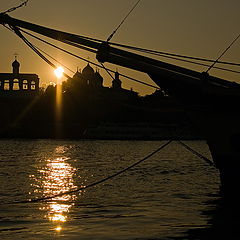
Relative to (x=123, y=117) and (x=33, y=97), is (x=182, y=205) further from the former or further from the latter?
(x=33, y=97)

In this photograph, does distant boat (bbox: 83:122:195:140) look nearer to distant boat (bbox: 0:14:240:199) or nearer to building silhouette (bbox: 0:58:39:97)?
building silhouette (bbox: 0:58:39:97)

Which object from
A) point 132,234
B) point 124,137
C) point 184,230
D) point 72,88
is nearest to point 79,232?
point 132,234

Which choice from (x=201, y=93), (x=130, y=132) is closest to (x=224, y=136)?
(x=201, y=93)

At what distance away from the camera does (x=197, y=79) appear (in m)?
25.0

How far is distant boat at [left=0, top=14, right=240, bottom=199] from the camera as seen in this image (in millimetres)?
24344

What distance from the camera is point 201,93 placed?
25469 millimetres

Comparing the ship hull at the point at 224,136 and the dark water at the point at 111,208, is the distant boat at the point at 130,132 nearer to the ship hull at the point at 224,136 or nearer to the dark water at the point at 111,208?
the dark water at the point at 111,208

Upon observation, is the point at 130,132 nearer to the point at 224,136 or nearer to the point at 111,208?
the point at 224,136

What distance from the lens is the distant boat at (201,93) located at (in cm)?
2434


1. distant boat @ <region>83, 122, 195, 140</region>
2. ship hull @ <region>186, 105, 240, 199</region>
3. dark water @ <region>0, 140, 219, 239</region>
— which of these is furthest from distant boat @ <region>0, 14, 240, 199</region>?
distant boat @ <region>83, 122, 195, 140</region>

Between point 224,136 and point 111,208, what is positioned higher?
point 224,136

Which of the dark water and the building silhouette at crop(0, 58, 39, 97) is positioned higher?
the building silhouette at crop(0, 58, 39, 97)

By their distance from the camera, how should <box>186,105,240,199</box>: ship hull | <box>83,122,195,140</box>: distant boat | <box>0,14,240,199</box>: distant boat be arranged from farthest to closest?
<box>83,122,195,140</box>: distant boat
<box>186,105,240,199</box>: ship hull
<box>0,14,240,199</box>: distant boat

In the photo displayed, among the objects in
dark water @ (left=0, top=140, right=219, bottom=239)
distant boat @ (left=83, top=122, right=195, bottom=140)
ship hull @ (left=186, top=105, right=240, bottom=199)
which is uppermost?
distant boat @ (left=83, top=122, right=195, bottom=140)
